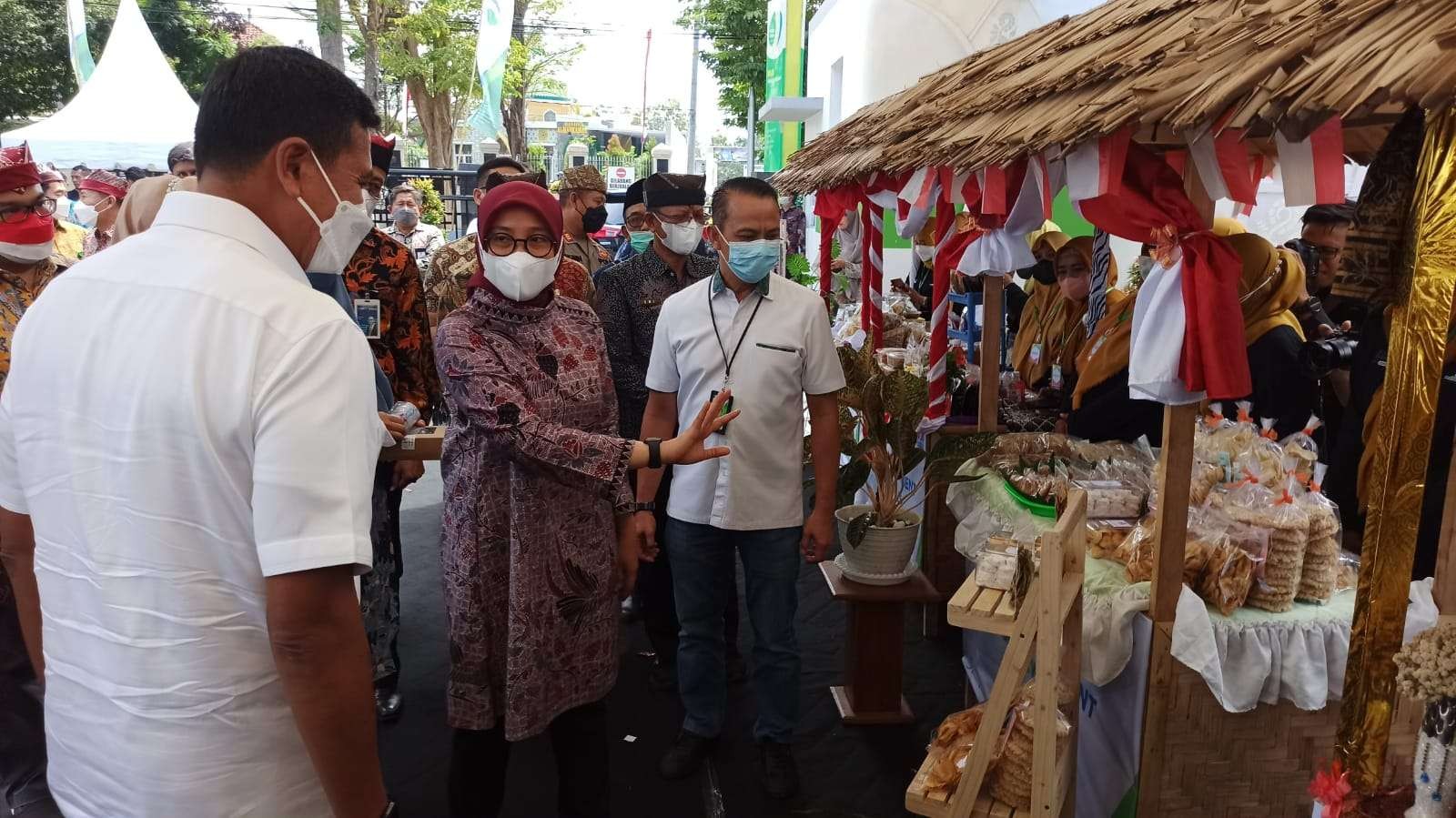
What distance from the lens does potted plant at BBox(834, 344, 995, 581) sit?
3.65 meters

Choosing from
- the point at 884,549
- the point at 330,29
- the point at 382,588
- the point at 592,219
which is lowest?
the point at 382,588

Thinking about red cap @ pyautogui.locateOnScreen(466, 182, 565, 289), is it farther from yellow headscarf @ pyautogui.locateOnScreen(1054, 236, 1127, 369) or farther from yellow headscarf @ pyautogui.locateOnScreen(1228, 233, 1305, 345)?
yellow headscarf @ pyautogui.locateOnScreen(1054, 236, 1127, 369)

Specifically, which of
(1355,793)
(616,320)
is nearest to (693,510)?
(616,320)

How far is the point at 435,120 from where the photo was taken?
21094 mm

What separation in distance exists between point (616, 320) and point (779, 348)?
1284mm

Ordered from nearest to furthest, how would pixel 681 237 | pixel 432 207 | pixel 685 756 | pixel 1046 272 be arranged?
1. pixel 685 756
2. pixel 681 237
3. pixel 1046 272
4. pixel 432 207

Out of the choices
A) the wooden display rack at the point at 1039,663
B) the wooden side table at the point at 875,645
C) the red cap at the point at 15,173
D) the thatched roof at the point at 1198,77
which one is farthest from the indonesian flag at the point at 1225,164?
the red cap at the point at 15,173

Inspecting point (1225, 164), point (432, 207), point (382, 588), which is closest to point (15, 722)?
point (382, 588)

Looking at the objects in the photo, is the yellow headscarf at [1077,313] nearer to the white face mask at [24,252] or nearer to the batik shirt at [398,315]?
the batik shirt at [398,315]

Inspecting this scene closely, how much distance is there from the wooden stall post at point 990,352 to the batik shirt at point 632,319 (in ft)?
4.38

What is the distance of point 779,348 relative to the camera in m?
3.08

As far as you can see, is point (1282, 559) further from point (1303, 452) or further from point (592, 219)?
point (592, 219)

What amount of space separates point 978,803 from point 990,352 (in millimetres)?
2469

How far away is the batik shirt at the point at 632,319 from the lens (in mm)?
4160
